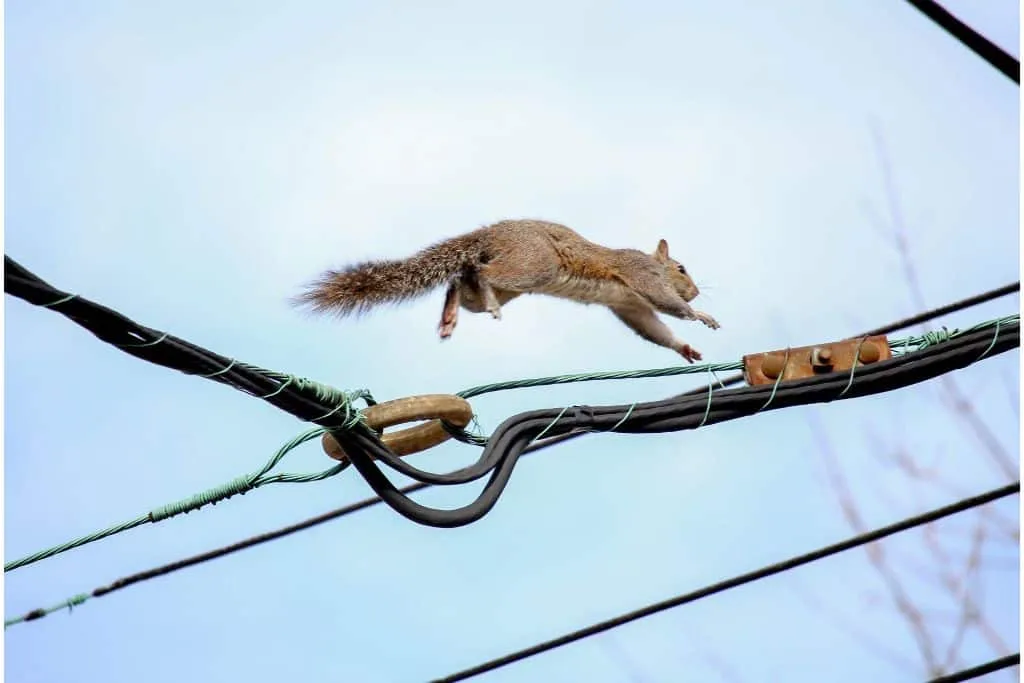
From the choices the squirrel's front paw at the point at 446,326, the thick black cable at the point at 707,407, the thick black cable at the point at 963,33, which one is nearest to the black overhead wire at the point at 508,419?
the thick black cable at the point at 707,407

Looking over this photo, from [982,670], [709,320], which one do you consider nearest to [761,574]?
[982,670]

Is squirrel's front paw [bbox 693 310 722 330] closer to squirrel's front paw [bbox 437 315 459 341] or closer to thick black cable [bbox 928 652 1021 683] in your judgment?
squirrel's front paw [bbox 437 315 459 341]

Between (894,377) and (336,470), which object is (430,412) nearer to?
(336,470)

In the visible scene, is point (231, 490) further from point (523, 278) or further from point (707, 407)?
point (523, 278)

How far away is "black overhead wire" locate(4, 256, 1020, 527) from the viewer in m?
2.74

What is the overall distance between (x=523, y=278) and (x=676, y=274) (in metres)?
1.83

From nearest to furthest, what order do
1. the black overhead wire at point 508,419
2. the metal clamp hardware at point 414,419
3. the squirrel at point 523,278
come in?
the black overhead wire at point 508,419
the metal clamp hardware at point 414,419
the squirrel at point 523,278

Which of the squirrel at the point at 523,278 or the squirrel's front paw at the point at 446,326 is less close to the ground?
the squirrel at the point at 523,278

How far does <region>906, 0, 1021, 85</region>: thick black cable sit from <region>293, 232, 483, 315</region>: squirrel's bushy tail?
2.81 m

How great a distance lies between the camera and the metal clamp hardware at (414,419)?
337 cm

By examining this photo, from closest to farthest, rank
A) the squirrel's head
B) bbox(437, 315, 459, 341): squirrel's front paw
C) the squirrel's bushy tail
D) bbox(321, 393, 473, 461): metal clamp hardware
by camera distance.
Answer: bbox(321, 393, 473, 461): metal clamp hardware
the squirrel's bushy tail
bbox(437, 315, 459, 341): squirrel's front paw
the squirrel's head

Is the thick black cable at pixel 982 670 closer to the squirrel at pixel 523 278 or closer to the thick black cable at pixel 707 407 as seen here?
the thick black cable at pixel 707 407

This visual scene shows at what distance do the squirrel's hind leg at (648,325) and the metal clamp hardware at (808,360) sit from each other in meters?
3.65

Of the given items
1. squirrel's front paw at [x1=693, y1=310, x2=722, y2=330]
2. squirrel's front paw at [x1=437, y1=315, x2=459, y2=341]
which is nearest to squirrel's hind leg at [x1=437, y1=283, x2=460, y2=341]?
squirrel's front paw at [x1=437, y1=315, x2=459, y2=341]
